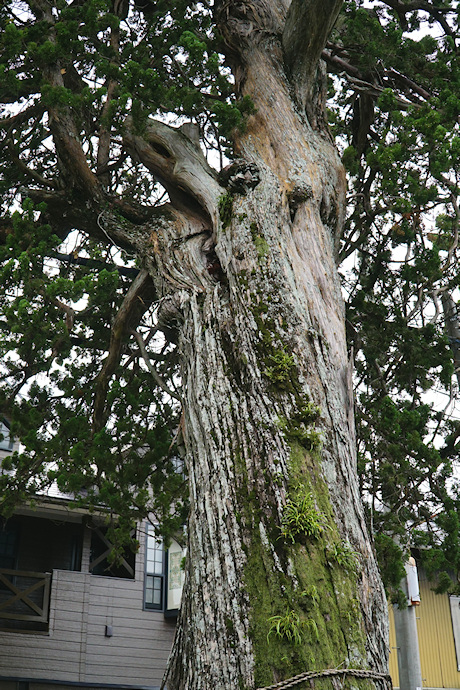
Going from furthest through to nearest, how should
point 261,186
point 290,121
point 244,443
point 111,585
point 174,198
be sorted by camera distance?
point 111,585, point 174,198, point 290,121, point 261,186, point 244,443

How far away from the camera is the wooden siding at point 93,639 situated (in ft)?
37.5

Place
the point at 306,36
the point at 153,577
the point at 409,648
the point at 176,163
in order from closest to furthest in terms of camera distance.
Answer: the point at 306,36 → the point at 176,163 → the point at 409,648 → the point at 153,577

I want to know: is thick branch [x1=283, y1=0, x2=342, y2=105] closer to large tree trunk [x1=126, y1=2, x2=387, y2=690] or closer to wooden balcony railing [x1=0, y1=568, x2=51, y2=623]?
large tree trunk [x1=126, y1=2, x2=387, y2=690]

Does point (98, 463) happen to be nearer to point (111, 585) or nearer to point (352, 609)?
point (352, 609)

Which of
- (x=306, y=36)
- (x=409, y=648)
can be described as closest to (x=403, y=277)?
(x=306, y=36)

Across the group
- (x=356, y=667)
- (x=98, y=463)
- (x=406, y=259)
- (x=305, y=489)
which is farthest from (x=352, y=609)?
(x=406, y=259)

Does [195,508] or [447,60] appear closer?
[195,508]

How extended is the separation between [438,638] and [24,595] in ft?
24.4

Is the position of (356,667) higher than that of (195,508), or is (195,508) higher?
(195,508)

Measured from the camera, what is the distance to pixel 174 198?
587cm

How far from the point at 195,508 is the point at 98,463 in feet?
9.62

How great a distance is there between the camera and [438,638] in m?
12.2

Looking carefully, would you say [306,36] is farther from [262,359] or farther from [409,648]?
[409,648]

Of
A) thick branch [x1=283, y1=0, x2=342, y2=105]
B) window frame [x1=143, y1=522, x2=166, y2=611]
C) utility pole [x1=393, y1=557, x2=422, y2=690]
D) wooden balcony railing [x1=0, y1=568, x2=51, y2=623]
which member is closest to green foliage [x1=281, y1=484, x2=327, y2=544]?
thick branch [x1=283, y1=0, x2=342, y2=105]
